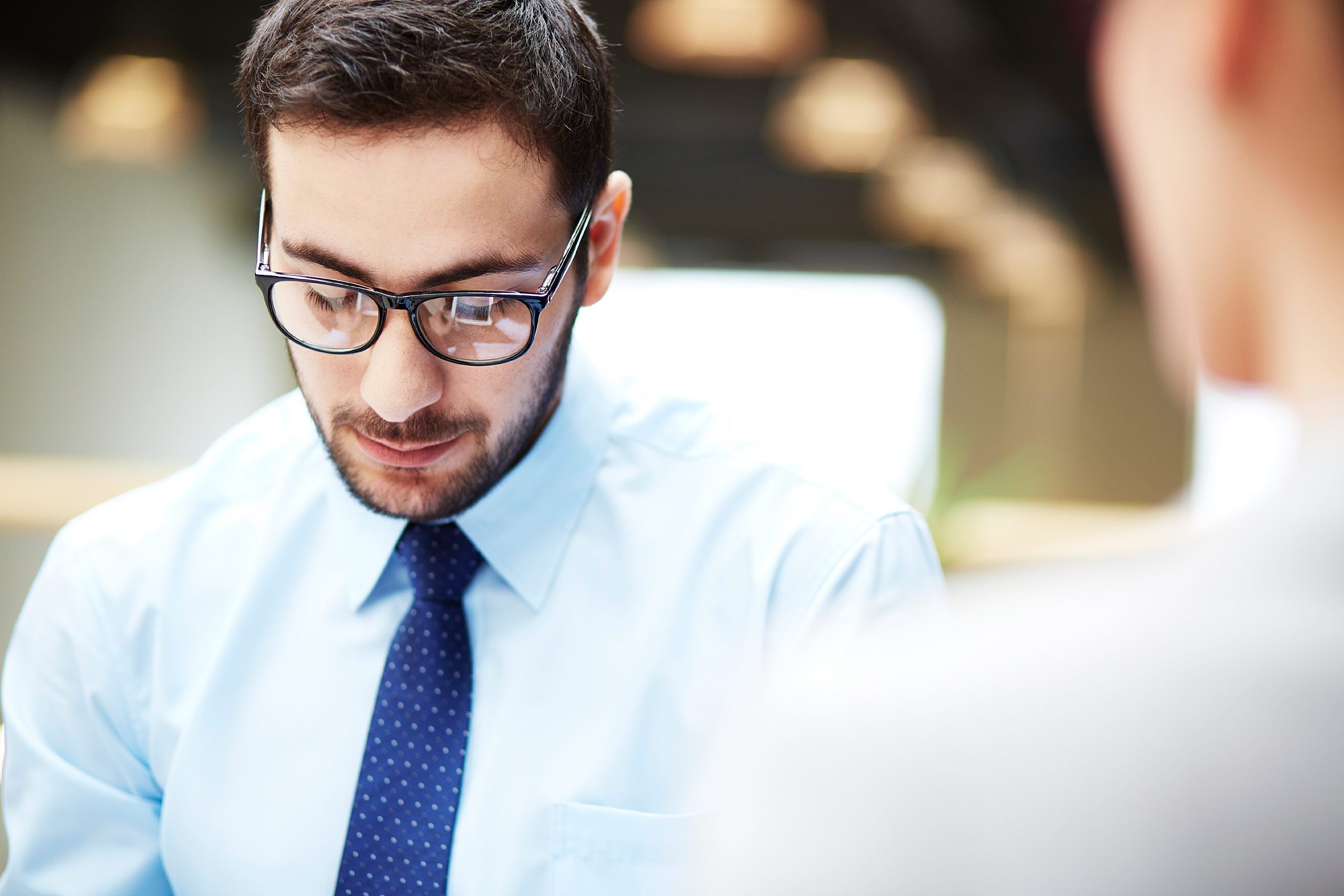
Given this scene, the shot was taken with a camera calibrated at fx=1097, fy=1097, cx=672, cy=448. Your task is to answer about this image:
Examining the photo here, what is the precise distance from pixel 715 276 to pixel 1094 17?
992 centimetres

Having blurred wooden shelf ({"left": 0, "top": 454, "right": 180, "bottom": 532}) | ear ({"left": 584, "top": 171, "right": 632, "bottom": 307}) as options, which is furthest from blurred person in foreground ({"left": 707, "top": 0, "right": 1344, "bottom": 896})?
blurred wooden shelf ({"left": 0, "top": 454, "right": 180, "bottom": 532})

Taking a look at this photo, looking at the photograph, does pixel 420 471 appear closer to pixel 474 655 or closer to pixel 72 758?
pixel 474 655

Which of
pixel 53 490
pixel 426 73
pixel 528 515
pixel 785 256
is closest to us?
pixel 426 73

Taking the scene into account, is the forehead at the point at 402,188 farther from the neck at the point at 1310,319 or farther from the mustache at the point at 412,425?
the neck at the point at 1310,319

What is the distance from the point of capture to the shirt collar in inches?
52.6

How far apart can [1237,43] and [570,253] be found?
0.92m

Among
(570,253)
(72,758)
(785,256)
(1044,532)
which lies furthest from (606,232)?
(785,256)

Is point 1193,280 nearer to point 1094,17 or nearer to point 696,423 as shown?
point 1094,17

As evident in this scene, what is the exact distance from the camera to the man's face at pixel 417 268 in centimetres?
116

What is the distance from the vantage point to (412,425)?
4.05 ft

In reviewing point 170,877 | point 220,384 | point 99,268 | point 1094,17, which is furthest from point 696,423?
point 220,384

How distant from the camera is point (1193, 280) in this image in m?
0.45

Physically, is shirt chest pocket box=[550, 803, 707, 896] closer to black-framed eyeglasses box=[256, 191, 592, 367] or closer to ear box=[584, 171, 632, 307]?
black-framed eyeglasses box=[256, 191, 592, 367]

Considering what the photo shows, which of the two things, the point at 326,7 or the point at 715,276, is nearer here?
the point at 326,7
